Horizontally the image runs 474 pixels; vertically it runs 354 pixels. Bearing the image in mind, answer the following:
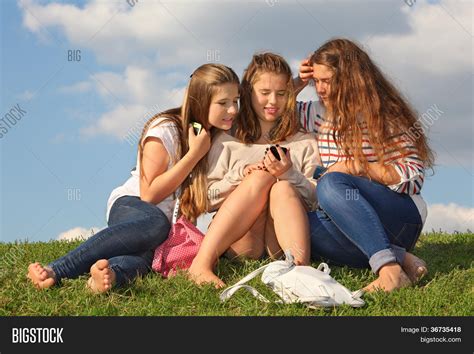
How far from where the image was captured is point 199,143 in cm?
564

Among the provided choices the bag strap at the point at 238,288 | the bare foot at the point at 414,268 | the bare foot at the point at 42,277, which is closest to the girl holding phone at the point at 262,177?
the bag strap at the point at 238,288

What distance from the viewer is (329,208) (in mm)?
5402

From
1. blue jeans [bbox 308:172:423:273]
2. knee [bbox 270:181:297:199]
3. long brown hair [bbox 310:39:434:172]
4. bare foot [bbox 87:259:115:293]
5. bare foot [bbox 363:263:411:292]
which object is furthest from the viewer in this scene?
long brown hair [bbox 310:39:434:172]

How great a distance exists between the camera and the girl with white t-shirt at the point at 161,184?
545 cm

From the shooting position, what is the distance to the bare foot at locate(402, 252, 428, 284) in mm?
5575

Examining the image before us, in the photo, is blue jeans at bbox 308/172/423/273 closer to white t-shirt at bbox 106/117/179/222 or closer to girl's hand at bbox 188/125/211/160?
girl's hand at bbox 188/125/211/160

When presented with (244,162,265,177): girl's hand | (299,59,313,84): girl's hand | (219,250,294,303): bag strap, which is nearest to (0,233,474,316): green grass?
(219,250,294,303): bag strap

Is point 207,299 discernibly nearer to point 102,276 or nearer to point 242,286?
point 242,286

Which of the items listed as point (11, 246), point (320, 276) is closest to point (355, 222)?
point (320, 276)

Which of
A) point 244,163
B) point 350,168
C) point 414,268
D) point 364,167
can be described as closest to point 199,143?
point 244,163

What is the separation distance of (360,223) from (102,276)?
201 cm

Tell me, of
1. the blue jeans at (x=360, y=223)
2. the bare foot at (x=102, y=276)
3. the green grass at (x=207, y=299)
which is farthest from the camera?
the blue jeans at (x=360, y=223)

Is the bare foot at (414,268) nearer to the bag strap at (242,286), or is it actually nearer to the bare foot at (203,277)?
the bag strap at (242,286)
